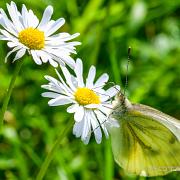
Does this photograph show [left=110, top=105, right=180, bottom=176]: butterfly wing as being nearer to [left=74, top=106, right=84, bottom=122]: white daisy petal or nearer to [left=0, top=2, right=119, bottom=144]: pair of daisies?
[left=0, top=2, right=119, bottom=144]: pair of daisies

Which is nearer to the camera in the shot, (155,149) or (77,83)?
(77,83)

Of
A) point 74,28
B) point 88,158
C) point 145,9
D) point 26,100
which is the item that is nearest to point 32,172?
point 88,158

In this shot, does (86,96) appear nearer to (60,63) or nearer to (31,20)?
(60,63)

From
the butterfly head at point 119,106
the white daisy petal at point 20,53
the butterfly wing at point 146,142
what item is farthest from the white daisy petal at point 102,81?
the white daisy petal at point 20,53

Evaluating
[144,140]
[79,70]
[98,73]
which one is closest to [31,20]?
[79,70]

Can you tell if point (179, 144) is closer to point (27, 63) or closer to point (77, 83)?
point (77, 83)

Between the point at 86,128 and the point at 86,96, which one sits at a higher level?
the point at 86,96

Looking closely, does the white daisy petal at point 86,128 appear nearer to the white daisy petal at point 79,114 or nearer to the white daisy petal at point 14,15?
the white daisy petal at point 79,114
